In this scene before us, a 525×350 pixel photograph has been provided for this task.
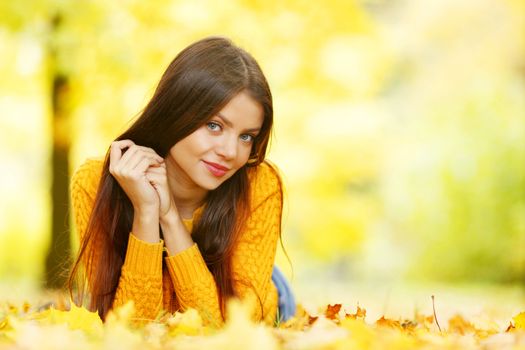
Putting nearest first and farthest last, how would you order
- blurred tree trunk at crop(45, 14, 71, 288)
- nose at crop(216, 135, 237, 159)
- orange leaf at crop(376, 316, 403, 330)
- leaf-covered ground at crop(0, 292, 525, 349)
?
leaf-covered ground at crop(0, 292, 525, 349) → orange leaf at crop(376, 316, 403, 330) → nose at crop(216, 135, 237, 159) → blurred tree trunk at crop(45, 14, 71, 288)

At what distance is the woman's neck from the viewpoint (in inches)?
108

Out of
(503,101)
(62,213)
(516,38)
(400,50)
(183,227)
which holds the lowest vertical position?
(183,227)

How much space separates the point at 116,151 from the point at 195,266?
1.69ft

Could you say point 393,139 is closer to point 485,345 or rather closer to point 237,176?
point 237,176

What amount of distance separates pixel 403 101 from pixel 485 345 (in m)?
17.8

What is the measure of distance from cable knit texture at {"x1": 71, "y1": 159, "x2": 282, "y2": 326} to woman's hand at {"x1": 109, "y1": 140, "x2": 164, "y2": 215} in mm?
134

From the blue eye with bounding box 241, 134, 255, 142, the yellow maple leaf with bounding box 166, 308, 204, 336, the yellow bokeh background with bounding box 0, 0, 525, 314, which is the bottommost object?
the yellow maple leaf with bounding box 166, 308, 204, 336

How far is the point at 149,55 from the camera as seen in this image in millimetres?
6129

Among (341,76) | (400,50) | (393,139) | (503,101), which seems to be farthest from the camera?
(400,50)

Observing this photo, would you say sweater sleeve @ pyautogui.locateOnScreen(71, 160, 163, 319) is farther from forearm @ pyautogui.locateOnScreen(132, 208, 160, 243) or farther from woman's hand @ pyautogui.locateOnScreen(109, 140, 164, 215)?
woman's hand @ pyautogui.locateOnScreen(109, 140, 164, 215)

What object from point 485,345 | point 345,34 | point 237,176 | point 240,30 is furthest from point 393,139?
point 485,345

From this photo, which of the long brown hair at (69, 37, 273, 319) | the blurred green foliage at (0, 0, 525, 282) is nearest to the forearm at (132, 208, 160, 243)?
the long brown hair at (69, 37, 273, 319)

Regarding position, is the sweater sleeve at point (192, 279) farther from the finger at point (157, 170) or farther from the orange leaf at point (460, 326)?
the orange leaf at point (460, 326)

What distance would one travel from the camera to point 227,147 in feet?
7.96
